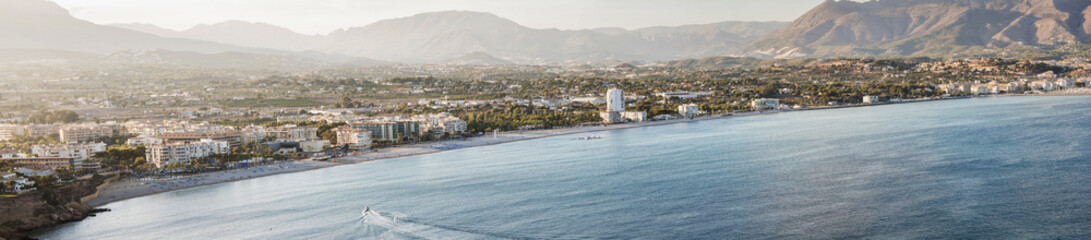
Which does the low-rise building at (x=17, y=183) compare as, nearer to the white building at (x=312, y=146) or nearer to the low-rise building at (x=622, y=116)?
the white building at (x=312, y=146)

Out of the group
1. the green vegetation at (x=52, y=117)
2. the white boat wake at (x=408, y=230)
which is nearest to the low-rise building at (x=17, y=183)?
the white boat wake at (x=408, y=230)

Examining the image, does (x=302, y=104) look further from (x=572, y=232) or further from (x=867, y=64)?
(x=867, y=64)

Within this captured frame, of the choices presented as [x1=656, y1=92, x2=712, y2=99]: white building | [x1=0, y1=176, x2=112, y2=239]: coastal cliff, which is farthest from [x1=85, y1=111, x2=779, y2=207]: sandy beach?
[x1=656, y1=92, x2=712, y2=99]: white building

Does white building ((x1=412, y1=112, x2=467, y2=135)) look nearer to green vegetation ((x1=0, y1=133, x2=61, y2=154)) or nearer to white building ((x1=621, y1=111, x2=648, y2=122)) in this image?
white building ((x1=621, y1=111, x2=648, y2=122))

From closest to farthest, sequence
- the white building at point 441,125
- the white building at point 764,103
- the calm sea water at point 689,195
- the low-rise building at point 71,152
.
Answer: the calm sea water at point 689,195 → the low-rise building at point 71,152 → the white building at point 441,125 → the white building at point 764,103

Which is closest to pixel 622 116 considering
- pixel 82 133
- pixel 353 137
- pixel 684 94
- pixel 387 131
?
pixel 684 94

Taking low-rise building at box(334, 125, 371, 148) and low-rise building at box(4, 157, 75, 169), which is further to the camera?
low-rise building at box(334, 125, 371, 148)

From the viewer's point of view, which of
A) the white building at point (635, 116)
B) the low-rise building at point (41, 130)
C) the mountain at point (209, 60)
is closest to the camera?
the low-rise building at point (41, 130)
